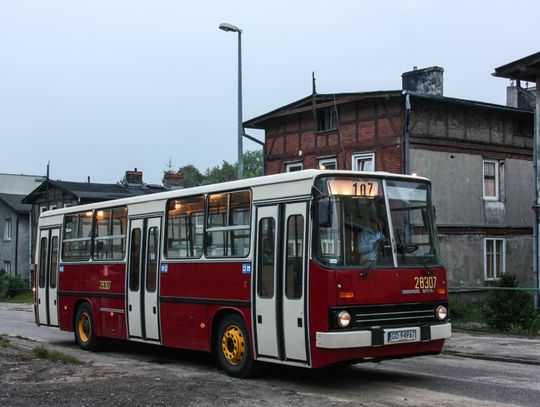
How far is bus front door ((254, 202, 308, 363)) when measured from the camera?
10008 mm

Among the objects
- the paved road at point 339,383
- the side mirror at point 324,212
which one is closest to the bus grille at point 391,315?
the paved road at point 339,383

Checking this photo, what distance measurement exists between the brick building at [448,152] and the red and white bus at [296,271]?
13.6 m

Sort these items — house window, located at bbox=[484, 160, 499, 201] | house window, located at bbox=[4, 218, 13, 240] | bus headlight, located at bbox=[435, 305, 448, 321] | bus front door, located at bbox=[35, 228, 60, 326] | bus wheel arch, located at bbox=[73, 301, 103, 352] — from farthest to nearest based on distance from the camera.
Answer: house window, located at bbox=[4, 218, 13, 240], house window, located at bbox=[484, 160, 499, 201], bus front door, located at bbox=[35, 228, 60, 326], bus wheel arch, located at bbox=[73, 301, 103, 352], bus headlight, located at bbox=[435, 305, 448, 321]

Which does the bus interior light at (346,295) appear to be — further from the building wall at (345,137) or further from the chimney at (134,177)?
the chimney at (134,177)

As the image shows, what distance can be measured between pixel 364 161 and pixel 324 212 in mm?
16873

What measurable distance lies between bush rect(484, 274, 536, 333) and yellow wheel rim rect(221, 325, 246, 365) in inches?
350

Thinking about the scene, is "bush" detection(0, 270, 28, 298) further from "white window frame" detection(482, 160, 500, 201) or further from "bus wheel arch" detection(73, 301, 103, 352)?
"bus wheel arch" detection(73, 301, 103, 352)

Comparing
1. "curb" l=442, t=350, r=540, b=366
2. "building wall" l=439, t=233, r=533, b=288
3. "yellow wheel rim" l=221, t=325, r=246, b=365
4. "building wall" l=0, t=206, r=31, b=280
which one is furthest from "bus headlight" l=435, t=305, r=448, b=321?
"building wall" l=0, t=206, r=31, b=280

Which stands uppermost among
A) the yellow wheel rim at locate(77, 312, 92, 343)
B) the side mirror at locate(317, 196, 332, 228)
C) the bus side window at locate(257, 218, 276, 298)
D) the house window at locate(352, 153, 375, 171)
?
the house window at locate(352, 153, 375, 171)

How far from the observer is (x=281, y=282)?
10.4 meters

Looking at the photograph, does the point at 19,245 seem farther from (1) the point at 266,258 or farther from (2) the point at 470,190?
(1) the point at 266,258

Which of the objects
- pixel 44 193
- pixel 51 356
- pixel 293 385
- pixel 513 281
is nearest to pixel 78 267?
pixel 51 356

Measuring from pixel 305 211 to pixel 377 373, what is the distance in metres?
3.14

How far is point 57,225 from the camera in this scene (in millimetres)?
17000
